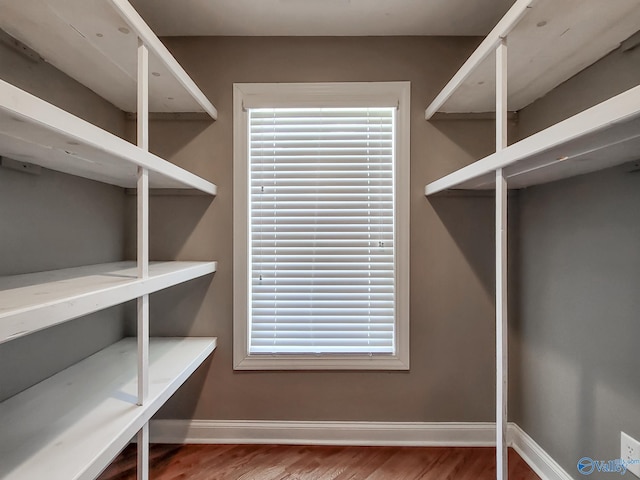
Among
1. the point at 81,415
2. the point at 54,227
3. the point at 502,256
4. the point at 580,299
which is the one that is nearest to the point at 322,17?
the point at 502,256

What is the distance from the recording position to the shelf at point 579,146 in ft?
2.18

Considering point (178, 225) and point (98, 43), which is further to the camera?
point (178, 225)

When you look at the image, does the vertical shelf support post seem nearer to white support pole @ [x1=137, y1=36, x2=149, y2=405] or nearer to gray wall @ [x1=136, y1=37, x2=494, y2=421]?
white support pole @ [x1=137, y1=36, x2=149, y2=405]

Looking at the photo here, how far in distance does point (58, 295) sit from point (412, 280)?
1.50 m

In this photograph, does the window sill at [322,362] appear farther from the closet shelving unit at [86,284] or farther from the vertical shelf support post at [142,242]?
the vertical shelf support post at [142,242]

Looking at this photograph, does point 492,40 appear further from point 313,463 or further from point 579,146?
point 313,463

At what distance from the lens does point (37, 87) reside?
1217mm

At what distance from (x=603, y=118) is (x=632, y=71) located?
728 millimetres

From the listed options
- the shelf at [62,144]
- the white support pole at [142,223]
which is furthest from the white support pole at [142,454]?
the shelf at [62,144]

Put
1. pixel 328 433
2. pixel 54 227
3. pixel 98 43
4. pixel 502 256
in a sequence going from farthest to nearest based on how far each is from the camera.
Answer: pixel 328 433 < pixel 54 227 < pixel 98 43 < pixel 502 256

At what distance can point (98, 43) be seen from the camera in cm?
114

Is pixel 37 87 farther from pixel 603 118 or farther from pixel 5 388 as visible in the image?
pixel 603 118

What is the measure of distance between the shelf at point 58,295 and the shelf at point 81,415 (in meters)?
0.35

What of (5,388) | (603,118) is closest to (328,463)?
(5,388)
